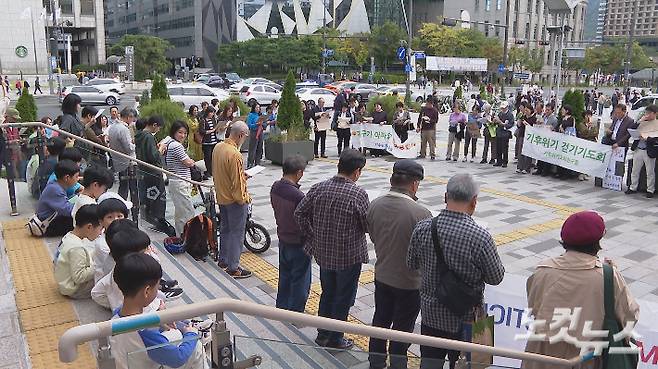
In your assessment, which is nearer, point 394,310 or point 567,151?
point 394,310

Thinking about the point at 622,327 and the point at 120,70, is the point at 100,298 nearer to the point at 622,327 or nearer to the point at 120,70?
the point at 622,327

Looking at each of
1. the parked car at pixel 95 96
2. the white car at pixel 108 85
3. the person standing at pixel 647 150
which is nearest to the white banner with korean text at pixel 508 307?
the person standing at pixel 647 150

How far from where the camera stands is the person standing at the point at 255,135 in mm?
14180

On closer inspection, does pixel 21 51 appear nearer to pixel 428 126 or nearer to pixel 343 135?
pixel 343 135

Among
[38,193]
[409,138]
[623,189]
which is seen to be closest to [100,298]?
[38,193]

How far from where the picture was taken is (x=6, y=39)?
6222 centimetres

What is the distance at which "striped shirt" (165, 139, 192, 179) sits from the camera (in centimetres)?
765

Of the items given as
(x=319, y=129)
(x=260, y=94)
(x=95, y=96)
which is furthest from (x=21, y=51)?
(x=319, y=129)

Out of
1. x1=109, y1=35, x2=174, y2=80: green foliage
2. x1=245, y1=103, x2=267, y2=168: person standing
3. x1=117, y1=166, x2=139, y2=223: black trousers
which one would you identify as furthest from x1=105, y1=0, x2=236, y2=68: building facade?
x1=117, y1=166, x2=139, y2=223: black trousers

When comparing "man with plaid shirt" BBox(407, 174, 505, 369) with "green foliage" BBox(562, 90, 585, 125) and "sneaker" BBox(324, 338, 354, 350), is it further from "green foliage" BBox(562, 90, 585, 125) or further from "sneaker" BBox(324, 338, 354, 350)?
"green foliage" BBox(562, 90, 585, 125)

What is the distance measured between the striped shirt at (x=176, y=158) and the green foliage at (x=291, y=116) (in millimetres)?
7375

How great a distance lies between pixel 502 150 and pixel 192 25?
89.0m

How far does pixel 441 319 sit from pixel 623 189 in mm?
9967

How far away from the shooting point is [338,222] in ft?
15.2
